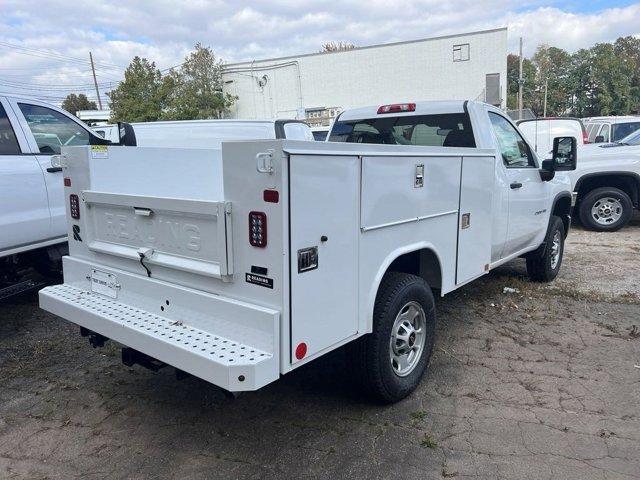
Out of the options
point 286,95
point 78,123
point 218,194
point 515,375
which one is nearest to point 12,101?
point 78,123

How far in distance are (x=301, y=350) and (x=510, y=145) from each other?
3.51m

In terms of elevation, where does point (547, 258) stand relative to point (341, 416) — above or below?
above

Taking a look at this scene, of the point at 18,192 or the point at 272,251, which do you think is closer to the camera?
the point at 272,251

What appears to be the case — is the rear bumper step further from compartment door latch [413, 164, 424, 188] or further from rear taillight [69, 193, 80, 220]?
compartment door latch [413, 164, 424, 188]

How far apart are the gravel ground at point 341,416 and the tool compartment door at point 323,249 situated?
72 cm

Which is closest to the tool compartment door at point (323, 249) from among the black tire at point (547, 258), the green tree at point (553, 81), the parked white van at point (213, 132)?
the parked white van at point (213, 132)

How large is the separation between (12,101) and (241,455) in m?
4.18

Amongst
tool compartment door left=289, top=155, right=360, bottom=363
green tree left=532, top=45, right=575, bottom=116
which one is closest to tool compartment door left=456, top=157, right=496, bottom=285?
tool compartment door left=289, top=155, right=360, bottom=363

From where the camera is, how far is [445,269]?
3959 mm

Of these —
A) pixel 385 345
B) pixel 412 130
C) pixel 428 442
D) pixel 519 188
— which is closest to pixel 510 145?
pixel 519 188

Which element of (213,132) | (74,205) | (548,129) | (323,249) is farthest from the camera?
(548,129)

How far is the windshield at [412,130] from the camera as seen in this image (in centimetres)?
469

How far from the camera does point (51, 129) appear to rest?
5520mm

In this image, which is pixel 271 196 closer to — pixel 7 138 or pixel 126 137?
pixel 126 137
